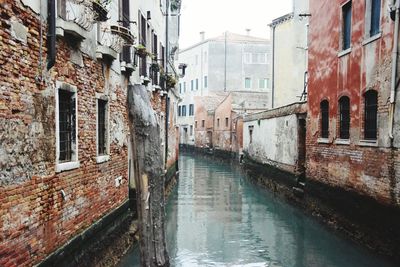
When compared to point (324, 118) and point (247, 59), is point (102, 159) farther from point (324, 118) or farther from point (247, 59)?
point (247, 59)

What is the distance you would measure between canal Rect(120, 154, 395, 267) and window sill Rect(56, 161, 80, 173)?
2517mm

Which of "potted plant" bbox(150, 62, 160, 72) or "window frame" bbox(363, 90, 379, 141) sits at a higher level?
"potted plant" bbox(150, 62, 160, 72)

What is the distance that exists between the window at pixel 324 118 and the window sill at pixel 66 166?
23.5 feet

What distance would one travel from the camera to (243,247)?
28.6ft

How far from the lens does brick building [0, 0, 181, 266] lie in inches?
146

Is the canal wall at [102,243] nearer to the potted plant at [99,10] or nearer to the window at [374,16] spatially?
the potted plant at [99,10]

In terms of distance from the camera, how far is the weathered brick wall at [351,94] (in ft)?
24.3

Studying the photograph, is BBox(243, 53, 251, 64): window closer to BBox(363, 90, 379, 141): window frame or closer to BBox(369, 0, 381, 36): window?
BBox(369, 0, 381, 36): window

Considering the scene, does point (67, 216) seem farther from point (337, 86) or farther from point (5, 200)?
point (337, 86)

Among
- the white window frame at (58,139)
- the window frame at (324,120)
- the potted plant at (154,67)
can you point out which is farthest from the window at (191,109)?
the white window frame at (58,139)

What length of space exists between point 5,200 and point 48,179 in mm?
899

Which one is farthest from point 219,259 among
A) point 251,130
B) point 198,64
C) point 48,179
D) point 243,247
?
point 198,64

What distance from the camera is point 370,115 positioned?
324 inches

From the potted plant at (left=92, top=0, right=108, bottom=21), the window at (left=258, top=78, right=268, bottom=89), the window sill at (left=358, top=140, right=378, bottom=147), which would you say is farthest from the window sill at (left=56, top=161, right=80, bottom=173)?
the window at (left=258, top=78, right=268, bottom=89)
